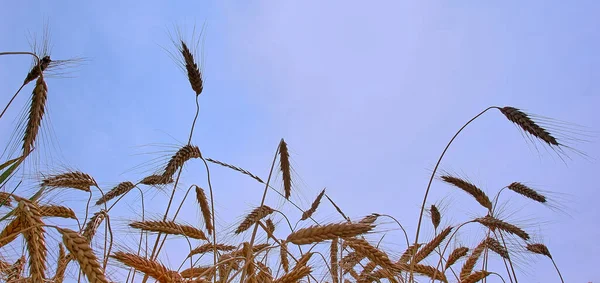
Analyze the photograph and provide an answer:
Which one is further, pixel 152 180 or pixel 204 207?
pixel 204 207

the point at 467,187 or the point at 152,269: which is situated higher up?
the point at 467,187

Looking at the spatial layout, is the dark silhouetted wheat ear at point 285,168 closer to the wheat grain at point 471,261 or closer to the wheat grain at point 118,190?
the wheat grain at point 118,190

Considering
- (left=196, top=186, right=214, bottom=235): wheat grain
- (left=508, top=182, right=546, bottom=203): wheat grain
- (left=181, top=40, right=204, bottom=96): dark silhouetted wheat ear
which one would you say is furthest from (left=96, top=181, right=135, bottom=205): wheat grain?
(left=508, top=182, right=546, bottom=203): wheat grain

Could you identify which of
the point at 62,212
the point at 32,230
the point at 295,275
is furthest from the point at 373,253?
the point at 62,212

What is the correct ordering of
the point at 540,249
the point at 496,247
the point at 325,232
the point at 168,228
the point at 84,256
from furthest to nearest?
the point at 540,249, the point at 496,247, the point at 168,228, the point at 325,232, the point at 84,256

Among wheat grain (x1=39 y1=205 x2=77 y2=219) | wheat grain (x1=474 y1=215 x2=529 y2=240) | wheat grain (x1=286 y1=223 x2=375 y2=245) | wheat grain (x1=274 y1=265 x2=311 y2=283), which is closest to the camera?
wheat grain (x1=286 y1=223 x2=375 y2=245)

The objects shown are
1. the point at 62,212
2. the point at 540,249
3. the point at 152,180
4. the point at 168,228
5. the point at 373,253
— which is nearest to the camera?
the point at 373,253

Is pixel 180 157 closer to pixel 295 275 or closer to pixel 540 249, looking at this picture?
pixel 295 275

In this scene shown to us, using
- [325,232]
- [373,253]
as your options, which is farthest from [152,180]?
[325,232]

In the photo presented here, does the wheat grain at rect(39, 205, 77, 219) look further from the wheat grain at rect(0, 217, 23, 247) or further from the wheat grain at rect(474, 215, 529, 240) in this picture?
the wheat grain at rect(474, 215, 529, 240)

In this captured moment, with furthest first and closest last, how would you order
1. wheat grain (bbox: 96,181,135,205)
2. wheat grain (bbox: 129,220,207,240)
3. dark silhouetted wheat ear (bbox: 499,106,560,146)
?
wheat grain (bbox: 96,181,135,205) < dark silhouetted wheat ear (bbox: 499,106,560,146) < wheat grain (bbox: 129,220,207,240)

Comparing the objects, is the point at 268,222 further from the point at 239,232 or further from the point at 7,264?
the point at 7,264

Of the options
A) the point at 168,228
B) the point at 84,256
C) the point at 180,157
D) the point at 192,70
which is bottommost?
the point at 84,256

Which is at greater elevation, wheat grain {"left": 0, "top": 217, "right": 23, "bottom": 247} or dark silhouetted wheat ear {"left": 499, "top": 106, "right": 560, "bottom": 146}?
dark silhouetted wheat ear {"left": 499, "top": 106, "right": 560, "bottom": 146}
